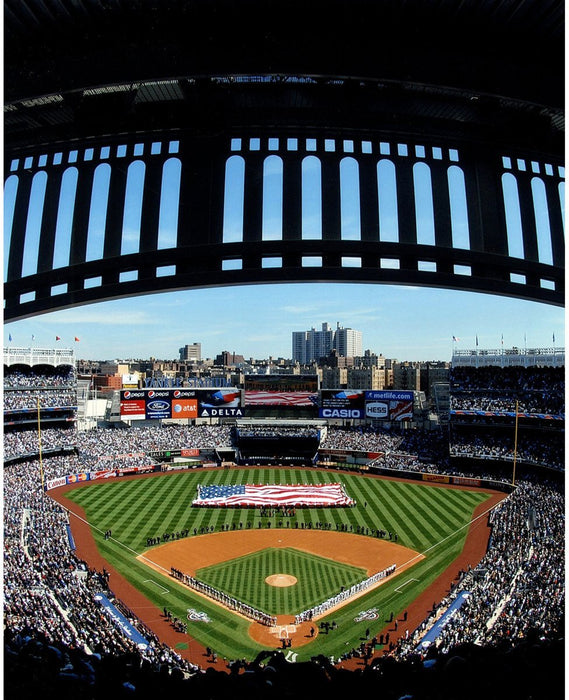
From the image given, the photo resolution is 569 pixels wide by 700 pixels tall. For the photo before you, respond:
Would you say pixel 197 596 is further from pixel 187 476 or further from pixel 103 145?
pixel 187 476

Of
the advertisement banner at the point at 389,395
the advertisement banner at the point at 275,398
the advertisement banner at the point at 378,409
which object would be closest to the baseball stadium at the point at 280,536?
the advertisement banner at the point at 275,398

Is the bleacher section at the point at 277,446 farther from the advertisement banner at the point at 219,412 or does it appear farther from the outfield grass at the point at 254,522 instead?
the outfield grass at the point at 254,522

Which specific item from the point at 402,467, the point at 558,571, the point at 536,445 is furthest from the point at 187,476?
the point at 558,571

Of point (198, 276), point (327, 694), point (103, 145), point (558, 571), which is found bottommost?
point (558, 571)

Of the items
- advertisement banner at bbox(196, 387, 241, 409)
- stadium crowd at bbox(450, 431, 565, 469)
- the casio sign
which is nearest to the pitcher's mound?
stadium crowd at bbox(450, 431, 565, 469)

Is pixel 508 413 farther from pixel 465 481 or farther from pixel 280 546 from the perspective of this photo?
pixel 280 546

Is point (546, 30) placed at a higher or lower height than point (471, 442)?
higher

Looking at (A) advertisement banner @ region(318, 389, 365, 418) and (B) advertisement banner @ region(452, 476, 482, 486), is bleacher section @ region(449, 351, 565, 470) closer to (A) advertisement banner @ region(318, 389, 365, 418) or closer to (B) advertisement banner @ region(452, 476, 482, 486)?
(B) advertisement banner @ region(452, 476, 482, 486)
